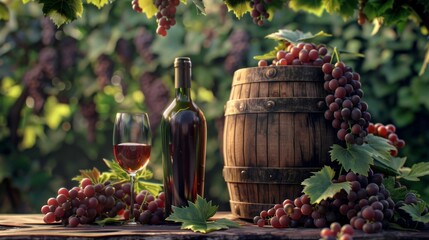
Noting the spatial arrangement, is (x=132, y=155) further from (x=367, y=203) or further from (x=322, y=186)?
(x=367, y=203)

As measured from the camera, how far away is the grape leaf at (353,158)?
2400mm

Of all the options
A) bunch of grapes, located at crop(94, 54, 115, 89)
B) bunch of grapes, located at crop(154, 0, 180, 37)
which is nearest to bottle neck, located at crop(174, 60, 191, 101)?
bunch of grapes, located at crop(154, 0, 180, 37)

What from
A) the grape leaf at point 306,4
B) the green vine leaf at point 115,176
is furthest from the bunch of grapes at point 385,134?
the green vine leaf at point 115,176

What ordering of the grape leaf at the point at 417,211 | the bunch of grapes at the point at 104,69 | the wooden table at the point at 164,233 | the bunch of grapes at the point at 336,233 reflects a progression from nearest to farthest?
the bunch of grapes at the point at 336,233 < the wooden table at the point at 164,233 < the grape leaf at the point at 417,211 < the bunch of grapes at the point at 104,69

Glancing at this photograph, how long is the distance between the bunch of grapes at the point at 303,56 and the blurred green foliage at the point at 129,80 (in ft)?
6.59

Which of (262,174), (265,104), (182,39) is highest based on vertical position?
(182,39)

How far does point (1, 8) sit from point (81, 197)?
1026mm

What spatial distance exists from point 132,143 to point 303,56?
758 millimetres

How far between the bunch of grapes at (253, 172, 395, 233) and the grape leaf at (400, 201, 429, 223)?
6 centimetres

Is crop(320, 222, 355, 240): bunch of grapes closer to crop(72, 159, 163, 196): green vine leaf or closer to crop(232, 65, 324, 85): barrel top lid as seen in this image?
crop(232, 65, 324, 85): barrel top lid

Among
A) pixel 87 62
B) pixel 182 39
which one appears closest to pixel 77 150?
pixel 87 62

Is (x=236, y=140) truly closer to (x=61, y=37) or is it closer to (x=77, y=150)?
(x=61, y=37)

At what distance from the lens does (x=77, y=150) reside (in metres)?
6.13

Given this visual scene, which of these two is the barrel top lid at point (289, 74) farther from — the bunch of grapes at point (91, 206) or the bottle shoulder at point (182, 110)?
the bunch of grapes at point (91, 206)
